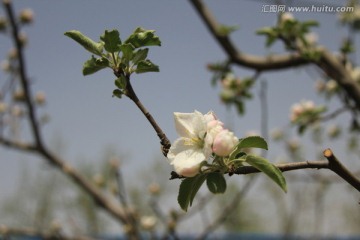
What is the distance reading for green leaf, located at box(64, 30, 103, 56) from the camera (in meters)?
0.78

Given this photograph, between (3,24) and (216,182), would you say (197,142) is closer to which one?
(216,182)

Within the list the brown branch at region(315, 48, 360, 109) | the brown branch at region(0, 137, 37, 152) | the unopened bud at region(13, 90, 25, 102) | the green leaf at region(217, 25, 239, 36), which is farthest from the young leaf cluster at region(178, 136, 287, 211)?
the unopened bud at region(13, 90, 25, 102)

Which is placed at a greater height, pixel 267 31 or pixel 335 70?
pixel 267 31

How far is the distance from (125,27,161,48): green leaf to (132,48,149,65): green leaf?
0.04 feet

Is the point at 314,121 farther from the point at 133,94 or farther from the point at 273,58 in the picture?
the point at 133,94

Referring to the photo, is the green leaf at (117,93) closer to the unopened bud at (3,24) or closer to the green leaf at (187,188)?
the green leaf at (187,188)

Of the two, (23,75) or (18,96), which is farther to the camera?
(18,96)

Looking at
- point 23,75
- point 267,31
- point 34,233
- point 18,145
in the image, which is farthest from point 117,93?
point 18,145

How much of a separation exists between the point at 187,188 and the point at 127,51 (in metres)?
0.30

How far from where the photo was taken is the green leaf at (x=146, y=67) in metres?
0.81

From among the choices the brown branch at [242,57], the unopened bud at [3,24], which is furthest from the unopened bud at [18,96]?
the brown branch at [242,57]

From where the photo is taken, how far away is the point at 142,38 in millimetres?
790

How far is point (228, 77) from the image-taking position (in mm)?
2732

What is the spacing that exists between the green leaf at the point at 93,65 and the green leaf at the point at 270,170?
362 mm
